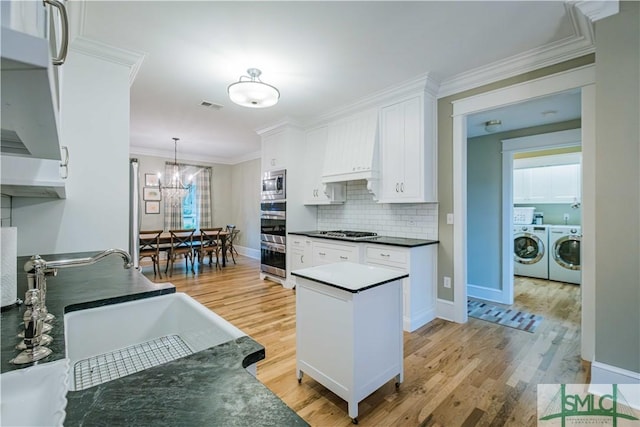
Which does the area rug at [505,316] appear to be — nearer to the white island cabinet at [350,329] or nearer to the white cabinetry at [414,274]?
the white cabinetry at [414,274]

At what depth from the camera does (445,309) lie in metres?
3.21

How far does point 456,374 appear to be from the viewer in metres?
2.14

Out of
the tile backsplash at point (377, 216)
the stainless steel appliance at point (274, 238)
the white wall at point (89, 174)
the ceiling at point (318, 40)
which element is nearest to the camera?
the ceiling at point (318, 40)

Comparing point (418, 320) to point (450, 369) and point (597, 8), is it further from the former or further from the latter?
point (597, 8)

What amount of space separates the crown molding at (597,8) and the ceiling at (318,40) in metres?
0.13

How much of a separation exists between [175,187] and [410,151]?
563cm

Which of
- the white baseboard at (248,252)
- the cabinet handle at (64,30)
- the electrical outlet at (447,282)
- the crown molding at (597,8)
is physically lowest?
the white baseboard at (248,252)

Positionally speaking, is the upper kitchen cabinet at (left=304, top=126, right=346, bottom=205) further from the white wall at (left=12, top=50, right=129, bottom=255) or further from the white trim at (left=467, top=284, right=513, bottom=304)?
the white wall at (left=12, top=50, right=129, bottom=255)

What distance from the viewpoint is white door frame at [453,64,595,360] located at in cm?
231

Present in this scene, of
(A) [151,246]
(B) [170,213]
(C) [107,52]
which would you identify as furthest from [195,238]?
(C) [107,52]

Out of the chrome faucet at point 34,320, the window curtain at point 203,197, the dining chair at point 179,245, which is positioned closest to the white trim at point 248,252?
the window curtain at point 203,197

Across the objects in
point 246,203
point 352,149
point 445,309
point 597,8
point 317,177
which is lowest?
point 445,309

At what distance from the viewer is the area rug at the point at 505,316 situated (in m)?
3.05

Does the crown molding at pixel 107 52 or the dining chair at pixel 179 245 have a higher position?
the crown molding at pixel 107 52
